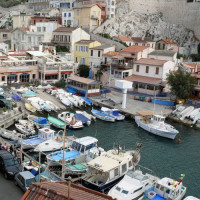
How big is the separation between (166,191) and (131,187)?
97.6 inches

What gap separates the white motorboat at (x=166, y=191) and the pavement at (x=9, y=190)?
27.2 ft

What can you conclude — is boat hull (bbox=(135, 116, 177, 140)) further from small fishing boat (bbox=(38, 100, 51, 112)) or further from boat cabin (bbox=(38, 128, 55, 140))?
boat cabin (bbox=(38, 128, 55, 140))

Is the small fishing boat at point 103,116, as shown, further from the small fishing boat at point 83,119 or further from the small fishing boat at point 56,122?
the small fishing boat at point 56,122

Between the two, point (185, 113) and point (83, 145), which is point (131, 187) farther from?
point (185, 113)

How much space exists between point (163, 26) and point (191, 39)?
10091 mm

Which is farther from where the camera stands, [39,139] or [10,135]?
[10,135]

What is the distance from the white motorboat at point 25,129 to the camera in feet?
93.9

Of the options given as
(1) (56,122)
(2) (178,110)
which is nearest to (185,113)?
(2) (178,110)

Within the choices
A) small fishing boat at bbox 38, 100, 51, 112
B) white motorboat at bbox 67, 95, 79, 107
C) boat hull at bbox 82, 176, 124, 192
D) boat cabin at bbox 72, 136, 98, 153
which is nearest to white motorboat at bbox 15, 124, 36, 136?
small fishing boat at bbox 38, 100, 51, 112

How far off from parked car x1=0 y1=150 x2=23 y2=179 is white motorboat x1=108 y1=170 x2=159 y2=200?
247 inches

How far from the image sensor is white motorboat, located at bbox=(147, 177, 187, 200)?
17781mm

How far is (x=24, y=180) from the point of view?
16.0 meters

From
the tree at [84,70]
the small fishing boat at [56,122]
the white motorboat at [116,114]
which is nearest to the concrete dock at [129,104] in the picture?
the white motorboat at [116,114]

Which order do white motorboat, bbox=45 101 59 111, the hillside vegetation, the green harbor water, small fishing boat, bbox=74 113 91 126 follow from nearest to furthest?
the green harbor water → small fishing boat, bbox=74 113 91 126 → white motorboat, bbox=45 101 59 111 → the hillside vegetation
